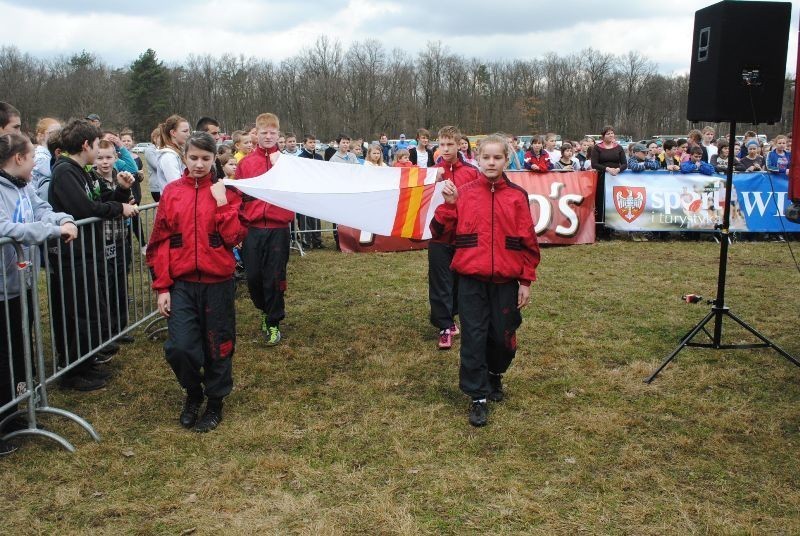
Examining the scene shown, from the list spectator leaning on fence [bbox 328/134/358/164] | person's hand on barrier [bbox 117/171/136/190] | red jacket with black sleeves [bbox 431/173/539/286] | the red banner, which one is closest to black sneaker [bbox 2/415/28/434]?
person's hand on barrier [bbox 117/171/136/190]

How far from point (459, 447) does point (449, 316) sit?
2.18 m

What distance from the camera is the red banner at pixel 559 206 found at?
40.9 feet

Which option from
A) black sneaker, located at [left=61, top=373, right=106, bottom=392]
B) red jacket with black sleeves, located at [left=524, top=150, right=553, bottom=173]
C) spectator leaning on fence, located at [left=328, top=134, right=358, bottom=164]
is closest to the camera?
black sneaker, located at [left=61, top=373, right=106, bottom=392]

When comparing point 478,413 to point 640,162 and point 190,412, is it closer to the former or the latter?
point 190,412

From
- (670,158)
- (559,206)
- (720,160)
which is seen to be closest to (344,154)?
(559,206)

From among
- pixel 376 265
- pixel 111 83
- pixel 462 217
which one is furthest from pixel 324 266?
pixel 111 83

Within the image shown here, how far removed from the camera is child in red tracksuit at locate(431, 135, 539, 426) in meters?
4.69

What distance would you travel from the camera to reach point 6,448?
438 cm

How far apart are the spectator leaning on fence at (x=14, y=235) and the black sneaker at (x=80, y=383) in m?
0.80

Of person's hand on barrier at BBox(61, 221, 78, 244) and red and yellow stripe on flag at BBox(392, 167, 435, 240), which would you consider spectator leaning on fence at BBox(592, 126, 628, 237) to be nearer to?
red and yellow stripe on flag at BBox(392, 167, 435, 240)

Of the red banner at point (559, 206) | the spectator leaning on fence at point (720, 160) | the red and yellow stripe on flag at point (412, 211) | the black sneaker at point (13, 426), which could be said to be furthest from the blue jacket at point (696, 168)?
the black sneaker at point (13, 426)

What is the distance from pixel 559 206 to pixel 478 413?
8.42 metres

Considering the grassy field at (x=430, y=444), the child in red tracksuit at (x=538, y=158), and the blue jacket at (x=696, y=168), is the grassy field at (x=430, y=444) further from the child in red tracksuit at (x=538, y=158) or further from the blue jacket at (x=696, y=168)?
the blue jacket at (x=696, y=168)

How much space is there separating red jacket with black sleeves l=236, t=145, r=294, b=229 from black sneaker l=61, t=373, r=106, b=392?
195cm
